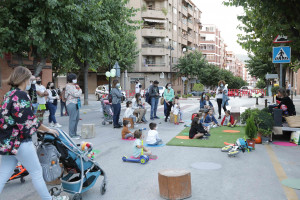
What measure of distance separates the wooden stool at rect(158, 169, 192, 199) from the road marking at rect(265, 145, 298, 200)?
1.54 metres

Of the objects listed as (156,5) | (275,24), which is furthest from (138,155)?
(156,5)

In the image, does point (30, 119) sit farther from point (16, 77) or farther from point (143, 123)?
point (143, 123)

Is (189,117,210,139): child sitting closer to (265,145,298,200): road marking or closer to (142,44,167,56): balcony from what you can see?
(265,145,298,200): road marking

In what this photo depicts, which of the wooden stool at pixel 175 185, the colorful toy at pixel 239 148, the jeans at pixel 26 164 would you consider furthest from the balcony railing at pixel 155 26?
the jeans at pixel 26 164

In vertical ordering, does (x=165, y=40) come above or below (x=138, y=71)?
above

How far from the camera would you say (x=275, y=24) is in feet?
38.8

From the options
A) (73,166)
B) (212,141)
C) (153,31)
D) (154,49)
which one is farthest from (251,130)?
(153,31)

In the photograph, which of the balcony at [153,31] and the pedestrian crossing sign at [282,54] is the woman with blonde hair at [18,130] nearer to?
the pedestrian crossing sign at [282,54]

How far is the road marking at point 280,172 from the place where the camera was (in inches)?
182

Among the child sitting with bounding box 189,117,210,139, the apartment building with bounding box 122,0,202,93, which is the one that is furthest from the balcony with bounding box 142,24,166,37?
the child sitting with bounding box 189,117,210,139

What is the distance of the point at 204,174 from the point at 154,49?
46610mm

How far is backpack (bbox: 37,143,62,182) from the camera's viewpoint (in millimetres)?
4004

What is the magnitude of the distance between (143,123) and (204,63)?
4480 cm

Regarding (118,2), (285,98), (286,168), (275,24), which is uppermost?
(118,2)
